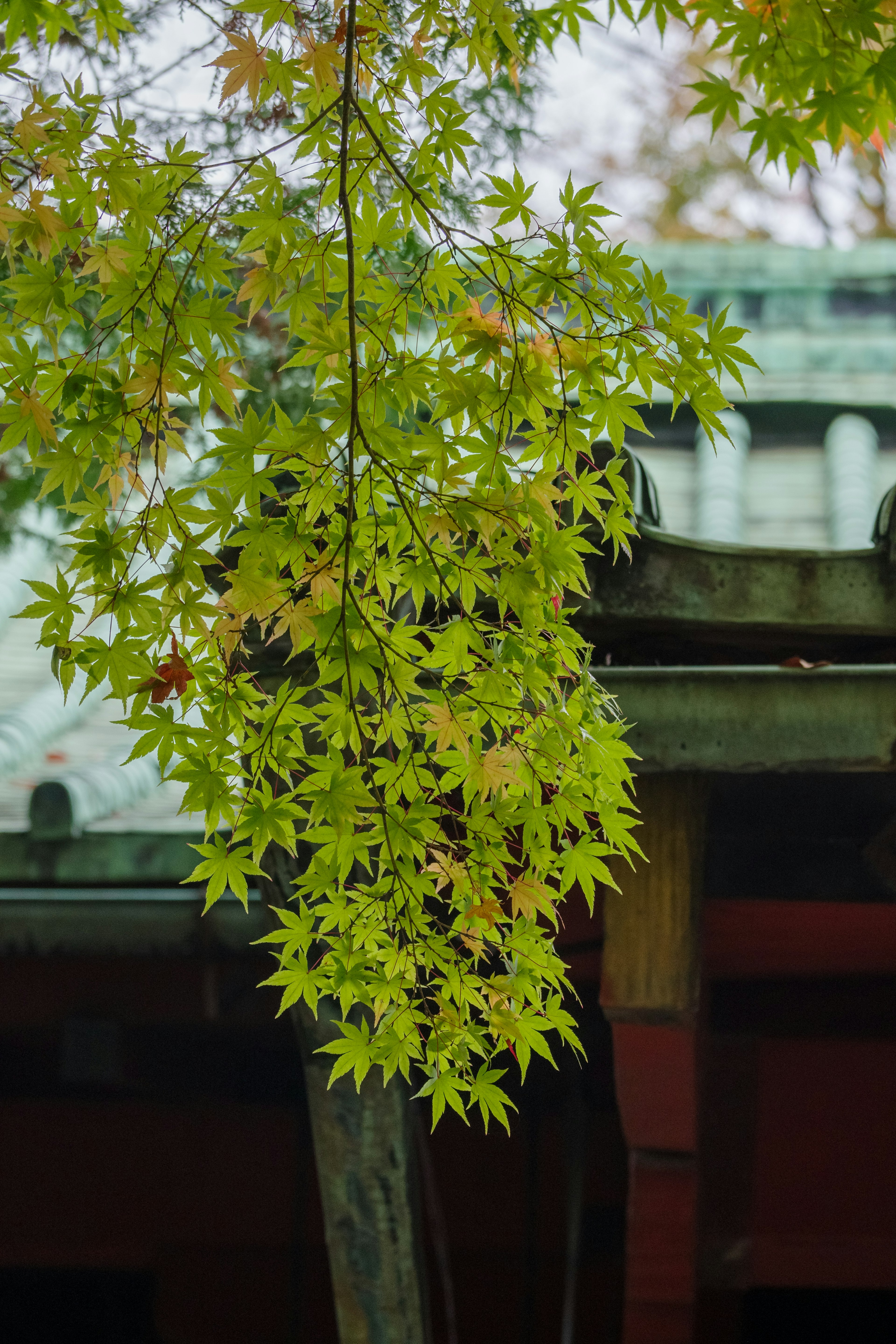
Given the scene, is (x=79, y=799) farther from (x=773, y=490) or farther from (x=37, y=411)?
(x=773, y=490)

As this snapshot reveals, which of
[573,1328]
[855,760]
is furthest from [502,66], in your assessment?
[573,1328]

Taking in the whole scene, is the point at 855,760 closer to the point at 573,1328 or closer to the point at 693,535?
the point at 693,535

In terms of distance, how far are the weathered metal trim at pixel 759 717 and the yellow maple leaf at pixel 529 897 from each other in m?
0.37

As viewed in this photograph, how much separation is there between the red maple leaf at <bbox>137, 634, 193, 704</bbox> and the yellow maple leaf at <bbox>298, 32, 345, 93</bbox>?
730mm

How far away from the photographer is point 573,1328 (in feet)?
9.79

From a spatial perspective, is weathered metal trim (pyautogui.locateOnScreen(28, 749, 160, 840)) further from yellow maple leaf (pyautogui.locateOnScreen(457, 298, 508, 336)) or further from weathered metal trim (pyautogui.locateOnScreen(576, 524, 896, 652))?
yellow maple leaf (pyautogui.locateOnScreen(457, 298, 508, 336))

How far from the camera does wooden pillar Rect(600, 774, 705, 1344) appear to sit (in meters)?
2.01

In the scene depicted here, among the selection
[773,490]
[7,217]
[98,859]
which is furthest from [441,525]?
[773,490]

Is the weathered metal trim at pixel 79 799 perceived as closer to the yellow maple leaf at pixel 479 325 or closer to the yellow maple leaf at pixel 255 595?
the yellow maple leaf at pixel 255 595

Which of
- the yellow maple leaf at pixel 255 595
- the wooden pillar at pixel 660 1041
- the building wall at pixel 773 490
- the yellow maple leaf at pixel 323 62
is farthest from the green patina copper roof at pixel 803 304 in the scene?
the yellow maple leaf at pixel 255 595

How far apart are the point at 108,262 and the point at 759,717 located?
3.56ft

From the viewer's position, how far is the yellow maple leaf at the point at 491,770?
4.76 feet

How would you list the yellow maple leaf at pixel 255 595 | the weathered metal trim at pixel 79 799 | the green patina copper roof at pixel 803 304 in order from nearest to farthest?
1. the yellow maple leaf at pixel 255 595
2. the weathered metal trim at pixel 79 799
3. the green patina copper roof at pixel 803 304

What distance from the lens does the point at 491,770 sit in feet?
4.77
